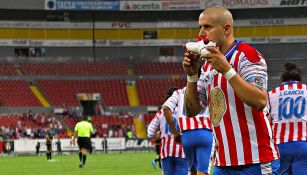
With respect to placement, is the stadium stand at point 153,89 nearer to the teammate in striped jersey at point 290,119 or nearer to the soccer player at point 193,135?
the soccer player at point 193,135

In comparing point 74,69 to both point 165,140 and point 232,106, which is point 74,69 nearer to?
point 165,140

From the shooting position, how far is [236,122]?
5.62 meters

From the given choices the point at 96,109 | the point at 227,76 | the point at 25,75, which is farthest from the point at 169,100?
the point at 25,75

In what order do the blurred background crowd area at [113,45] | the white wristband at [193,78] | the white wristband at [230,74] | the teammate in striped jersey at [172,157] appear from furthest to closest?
the blurred background crowd area at [113,45] → the teammate in striped jersey at [172,157] → the white wristband at [193,78] → the white wristband at [230,74]

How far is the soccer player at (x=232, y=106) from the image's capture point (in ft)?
17.8

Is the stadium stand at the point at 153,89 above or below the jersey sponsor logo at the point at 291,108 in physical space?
above

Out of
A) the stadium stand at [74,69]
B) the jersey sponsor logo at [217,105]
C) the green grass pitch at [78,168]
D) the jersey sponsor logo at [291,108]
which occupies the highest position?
the stadium stand at [74,69]

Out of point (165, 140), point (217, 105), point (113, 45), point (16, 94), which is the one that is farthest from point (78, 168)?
point (113, 45)

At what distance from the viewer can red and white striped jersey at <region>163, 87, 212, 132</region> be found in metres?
11.8

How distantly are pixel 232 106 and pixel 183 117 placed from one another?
20.6 feet

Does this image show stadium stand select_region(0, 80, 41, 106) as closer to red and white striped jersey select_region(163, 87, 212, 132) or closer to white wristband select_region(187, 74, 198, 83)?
red and white striped jersey select_region(163, 87, 212, 132)

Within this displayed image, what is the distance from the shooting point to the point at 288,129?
387 inches

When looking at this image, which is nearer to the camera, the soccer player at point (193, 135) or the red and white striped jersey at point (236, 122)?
the red and white striped jersey at point (236, 122)

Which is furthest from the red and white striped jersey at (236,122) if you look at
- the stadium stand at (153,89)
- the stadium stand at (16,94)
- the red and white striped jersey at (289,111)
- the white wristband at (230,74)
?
the stadium stand at (153,89)
